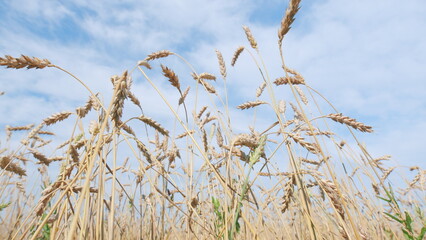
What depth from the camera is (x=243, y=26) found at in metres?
2.49

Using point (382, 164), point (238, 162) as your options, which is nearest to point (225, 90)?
point (238, 162)

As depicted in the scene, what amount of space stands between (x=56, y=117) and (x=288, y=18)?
1448mm

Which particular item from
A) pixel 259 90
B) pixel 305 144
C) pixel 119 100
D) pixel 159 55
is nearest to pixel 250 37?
pixel 159 55

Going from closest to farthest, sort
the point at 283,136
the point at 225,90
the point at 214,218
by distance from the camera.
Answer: the point at 283,136 → the point at 214,218 → the point at 225,90

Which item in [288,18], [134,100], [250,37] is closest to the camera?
[288,18]

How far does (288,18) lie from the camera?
4.59ft

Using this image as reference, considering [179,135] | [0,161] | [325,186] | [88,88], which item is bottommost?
[325,186]

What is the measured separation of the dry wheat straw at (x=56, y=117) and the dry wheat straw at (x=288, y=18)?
4.36ft

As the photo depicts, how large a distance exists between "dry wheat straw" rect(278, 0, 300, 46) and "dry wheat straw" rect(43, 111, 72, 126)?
52.3 inches

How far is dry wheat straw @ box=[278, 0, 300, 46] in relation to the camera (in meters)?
1.35

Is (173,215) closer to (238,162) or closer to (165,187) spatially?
(165,187)

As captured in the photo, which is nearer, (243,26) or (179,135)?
(243,26)

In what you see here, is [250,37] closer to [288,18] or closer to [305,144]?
[288,18]

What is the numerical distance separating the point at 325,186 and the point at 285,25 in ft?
2.62
